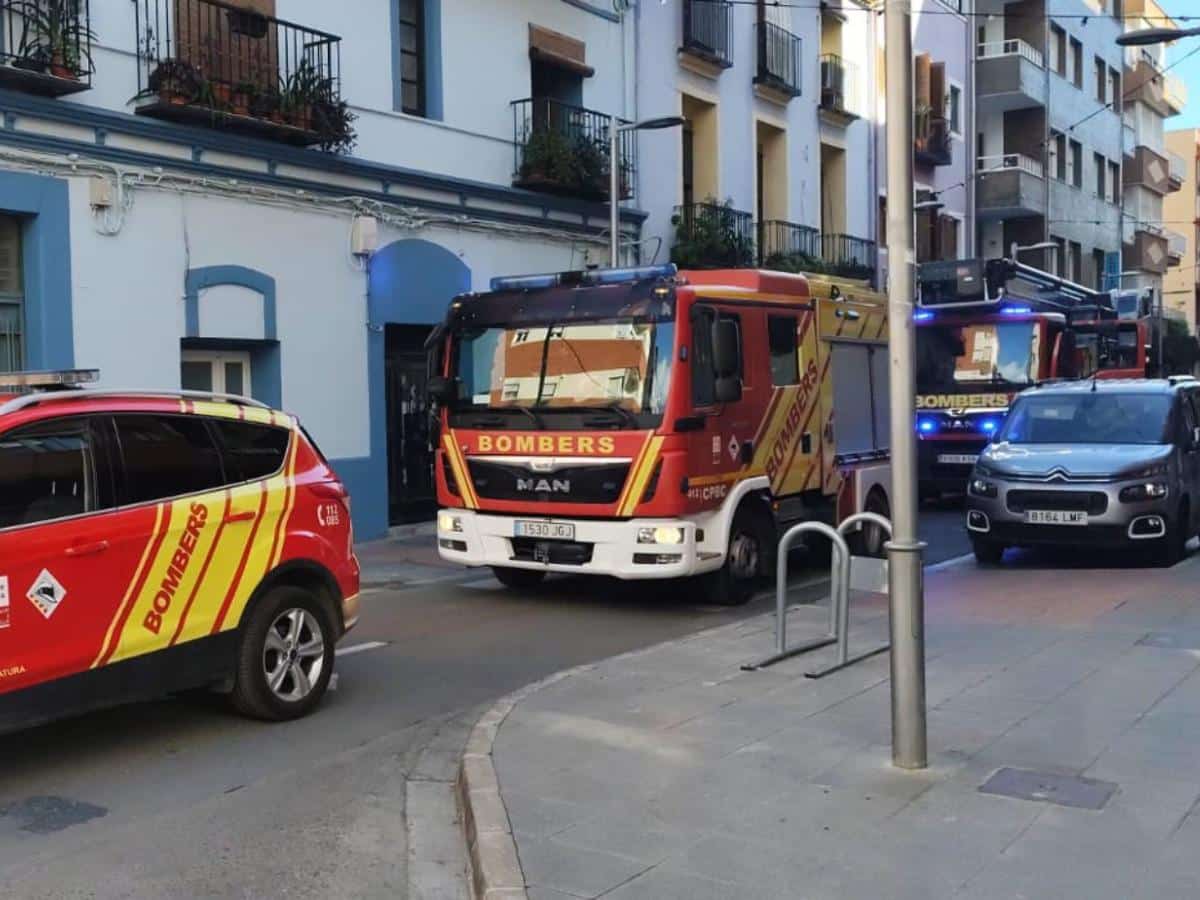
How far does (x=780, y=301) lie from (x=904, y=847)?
281 inches

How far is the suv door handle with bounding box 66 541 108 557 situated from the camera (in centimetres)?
573

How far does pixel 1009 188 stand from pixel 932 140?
5.66 meters

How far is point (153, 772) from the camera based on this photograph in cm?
609

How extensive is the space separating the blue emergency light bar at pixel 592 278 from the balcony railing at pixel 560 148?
656 centimetres

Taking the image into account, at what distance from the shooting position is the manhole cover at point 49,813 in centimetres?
531

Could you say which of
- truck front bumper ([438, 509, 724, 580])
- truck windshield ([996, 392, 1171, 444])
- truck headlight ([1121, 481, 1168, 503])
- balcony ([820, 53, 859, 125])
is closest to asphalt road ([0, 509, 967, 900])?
truck front bumper ([438, 509, 724, 580])

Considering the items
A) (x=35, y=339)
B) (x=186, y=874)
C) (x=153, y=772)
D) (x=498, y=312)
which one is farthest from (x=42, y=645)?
(x=35, y=339)

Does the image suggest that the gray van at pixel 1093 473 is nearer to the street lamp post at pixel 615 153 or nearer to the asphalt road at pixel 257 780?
the asphalt road at pixel 257 780

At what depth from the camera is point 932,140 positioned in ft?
96.5

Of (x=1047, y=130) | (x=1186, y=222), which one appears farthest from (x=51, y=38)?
(x=1186, y=222)

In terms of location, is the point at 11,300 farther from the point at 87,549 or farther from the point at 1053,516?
the point at 1053,516

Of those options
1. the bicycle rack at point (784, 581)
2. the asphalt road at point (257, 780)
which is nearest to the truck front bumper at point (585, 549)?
the asphalt road at point (257, 780)

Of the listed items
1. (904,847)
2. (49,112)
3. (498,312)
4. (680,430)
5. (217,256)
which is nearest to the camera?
(904,847)

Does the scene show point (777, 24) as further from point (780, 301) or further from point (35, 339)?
point (35, 339)
